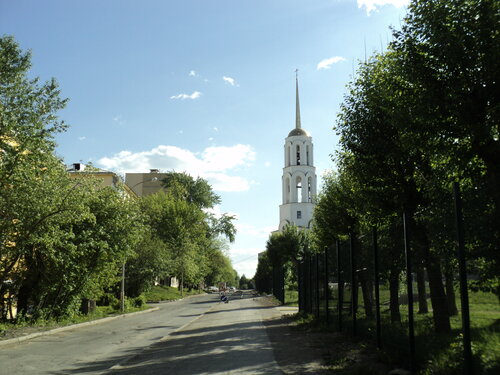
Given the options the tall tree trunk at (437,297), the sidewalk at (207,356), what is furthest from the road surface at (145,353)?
the tall tree trunk at (437,297)

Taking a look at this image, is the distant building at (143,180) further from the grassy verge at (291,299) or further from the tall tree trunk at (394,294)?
the tall tree trunk at (394,294)

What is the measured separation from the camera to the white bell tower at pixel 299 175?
331 feet

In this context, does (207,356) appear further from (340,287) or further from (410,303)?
(410,303)

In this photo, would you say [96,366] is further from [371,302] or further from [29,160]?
[29,160]

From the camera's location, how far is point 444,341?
7.13 meters

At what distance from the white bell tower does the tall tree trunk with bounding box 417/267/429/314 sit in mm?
90141

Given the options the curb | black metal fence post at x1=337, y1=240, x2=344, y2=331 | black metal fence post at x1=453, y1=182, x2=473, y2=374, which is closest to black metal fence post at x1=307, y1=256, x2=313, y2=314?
black metal fence post at x1=337, y1=240, x2=344, y2=331

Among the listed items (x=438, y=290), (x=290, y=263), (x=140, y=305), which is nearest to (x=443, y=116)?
(x=438, y=290)

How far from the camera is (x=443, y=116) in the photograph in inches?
390

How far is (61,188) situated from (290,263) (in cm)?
4541

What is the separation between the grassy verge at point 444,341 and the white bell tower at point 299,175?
9044 centimetres

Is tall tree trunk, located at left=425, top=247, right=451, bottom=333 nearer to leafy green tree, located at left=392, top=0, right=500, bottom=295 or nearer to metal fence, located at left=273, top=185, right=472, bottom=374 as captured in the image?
metal fence, located at left=273, top=185, right=472, bottom=374

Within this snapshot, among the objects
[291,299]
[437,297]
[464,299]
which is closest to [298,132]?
[291,299]

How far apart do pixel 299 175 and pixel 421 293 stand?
9251 centimetres
